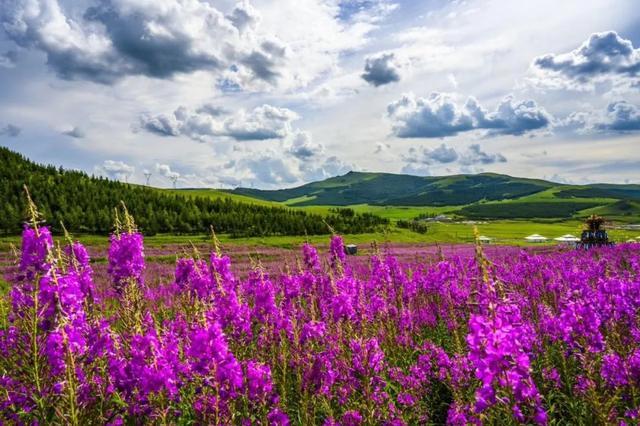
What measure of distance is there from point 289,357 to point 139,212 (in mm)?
57344

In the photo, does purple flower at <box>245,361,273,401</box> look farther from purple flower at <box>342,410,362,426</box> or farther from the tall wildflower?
the tall wildflower

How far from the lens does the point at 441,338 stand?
9211 mm

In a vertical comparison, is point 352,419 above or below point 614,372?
below

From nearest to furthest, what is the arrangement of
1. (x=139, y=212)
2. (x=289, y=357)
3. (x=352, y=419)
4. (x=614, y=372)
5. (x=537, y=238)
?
(x=352, y=419) < (x=614, y=372) < (x=289, y=357) < (x=139, y=212) < (x=537, y=238)

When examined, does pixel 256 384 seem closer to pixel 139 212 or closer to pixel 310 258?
pixel 310 258

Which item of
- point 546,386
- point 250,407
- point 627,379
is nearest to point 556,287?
point 546,386

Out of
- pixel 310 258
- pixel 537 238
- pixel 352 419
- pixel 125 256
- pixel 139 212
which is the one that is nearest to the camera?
Result: pixel 352 419

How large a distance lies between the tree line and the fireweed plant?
43109 mm

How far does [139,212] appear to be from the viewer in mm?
58688

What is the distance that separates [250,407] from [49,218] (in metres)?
59.1

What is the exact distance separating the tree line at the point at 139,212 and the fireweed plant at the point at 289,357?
43.1 metres

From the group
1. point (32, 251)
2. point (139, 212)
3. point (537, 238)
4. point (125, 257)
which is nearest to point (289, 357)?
point (125, 257)

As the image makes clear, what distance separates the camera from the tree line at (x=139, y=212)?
52.5m

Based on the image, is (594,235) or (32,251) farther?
(594,235)
